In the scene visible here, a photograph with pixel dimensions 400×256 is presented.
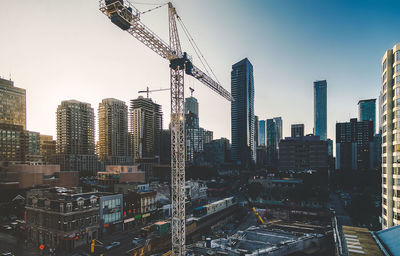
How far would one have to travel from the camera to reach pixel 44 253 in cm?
4588

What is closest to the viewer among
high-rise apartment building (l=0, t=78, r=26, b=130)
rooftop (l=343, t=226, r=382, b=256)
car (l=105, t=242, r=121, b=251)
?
rooftop (l=343, t=226, r=382, b=256)

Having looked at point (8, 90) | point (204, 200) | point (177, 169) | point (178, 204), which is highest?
point (8, 90)

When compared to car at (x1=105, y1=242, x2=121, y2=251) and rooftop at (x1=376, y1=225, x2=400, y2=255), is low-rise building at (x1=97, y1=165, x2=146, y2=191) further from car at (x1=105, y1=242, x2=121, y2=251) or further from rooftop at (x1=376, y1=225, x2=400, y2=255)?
rooftop at (x1=376, y1=225, x2=400, y2=255)

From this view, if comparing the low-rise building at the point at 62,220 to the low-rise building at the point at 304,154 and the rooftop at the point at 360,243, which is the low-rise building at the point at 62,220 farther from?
the low-rise building at the point at 304,154

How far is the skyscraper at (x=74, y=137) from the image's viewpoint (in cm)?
15662

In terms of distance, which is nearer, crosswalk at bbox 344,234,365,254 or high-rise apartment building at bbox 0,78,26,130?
crosswalk at bbox 344,234,365,254

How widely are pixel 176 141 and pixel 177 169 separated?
527cm

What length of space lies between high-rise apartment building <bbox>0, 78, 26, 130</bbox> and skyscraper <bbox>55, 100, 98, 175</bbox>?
27.0m

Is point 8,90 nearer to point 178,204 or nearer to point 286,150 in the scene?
point 178,204

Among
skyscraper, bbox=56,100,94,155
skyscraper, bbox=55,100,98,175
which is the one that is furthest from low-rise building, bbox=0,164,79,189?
skyscraper, bbox=56,100,94,155

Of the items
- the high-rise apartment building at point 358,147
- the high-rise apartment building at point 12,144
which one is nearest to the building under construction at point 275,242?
the high-rise apartment building at point 12,144

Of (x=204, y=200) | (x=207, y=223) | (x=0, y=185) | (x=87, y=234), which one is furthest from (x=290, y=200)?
(x=0, y=185)

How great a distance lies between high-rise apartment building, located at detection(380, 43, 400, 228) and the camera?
3906 centimetres

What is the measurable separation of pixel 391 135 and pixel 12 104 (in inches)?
8229
